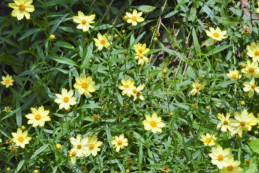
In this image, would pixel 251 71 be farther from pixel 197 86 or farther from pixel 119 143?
pixel 119 143

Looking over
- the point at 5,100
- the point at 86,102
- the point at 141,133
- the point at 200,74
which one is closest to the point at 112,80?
the point at 86,102

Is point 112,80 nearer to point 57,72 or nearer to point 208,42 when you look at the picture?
point 57,72

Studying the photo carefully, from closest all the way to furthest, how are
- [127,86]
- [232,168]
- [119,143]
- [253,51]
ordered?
1. [232,168]
2. [119,143]
3. [127,86]
4. [253,51]

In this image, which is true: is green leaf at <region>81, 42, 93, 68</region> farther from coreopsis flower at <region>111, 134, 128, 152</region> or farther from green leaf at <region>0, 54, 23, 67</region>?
green leaf at <region>0, 54, 23, 67</region>

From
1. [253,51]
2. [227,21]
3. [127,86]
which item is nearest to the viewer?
[127,86]

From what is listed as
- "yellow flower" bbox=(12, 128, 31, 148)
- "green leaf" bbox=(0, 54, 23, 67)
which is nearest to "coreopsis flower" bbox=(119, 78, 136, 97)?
"yellow flower" bbox=(12, 128, 31, 148)

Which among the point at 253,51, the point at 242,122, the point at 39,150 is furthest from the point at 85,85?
the point at 253,51

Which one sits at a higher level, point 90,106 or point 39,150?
point 90,106

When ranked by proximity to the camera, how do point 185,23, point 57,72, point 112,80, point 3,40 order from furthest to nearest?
point 185,23, point 3,40, point 57,72, point 112,80
